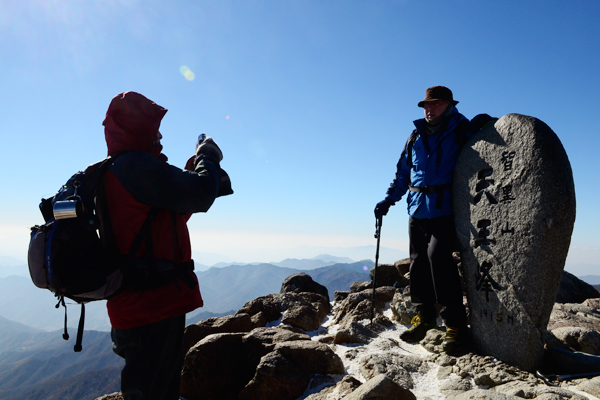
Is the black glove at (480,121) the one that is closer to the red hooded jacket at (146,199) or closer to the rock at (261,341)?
the red hooded jacket at (146,199)

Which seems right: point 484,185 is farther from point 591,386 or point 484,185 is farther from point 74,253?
point 74,253

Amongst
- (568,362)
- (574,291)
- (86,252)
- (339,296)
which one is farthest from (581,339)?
(339,296)

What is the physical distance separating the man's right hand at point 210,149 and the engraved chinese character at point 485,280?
3.89 m

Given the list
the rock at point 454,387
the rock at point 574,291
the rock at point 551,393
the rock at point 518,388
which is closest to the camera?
the rock at point 551,393

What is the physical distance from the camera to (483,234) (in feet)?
15.1

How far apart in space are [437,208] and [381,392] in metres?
2.78

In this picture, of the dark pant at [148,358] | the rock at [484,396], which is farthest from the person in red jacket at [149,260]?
the rock at [484,396]

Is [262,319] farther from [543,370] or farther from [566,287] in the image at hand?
[566,287]

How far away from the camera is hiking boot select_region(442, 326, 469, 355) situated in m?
4.62

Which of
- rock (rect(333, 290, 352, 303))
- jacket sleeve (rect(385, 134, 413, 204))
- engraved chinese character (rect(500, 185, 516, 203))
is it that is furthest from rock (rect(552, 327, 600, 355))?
rock (rect(333, 290, 352, 303))

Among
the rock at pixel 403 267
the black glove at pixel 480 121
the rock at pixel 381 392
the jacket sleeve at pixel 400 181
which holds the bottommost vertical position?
the rock at pixel 381 392

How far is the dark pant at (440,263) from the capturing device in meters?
4.78

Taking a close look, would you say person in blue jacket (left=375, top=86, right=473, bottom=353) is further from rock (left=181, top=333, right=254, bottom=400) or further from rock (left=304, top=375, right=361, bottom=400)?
rock (left=181, top=333, right=254, bottom=400)

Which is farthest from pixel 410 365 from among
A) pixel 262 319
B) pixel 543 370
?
pixel 262 319
